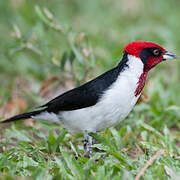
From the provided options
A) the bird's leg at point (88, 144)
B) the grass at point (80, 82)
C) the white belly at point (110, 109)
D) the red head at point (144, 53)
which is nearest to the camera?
the grass at point (80, 82)

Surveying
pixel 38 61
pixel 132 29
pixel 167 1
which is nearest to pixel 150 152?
pixel 38 61

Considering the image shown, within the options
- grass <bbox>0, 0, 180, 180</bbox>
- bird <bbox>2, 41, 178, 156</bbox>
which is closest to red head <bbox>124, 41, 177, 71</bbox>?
bird <bbox>2, 41, 178, 156</bbox>

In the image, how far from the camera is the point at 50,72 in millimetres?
5473

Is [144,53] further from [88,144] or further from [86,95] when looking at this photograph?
[88,144]

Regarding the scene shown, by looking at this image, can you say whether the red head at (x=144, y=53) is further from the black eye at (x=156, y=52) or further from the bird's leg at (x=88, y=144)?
the bird's leg at (x=88, y=144)

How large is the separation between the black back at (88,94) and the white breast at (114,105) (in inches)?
1.7

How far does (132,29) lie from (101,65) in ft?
5.71

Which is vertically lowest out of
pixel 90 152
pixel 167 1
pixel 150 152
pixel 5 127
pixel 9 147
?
pixel 150 152

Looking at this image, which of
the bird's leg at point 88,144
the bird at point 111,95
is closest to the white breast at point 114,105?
the bird at point 111,95

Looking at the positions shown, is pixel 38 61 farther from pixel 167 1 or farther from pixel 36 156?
pixel 167 1

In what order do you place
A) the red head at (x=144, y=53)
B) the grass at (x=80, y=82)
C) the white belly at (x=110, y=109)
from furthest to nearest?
the red head at (x=144, y=53), the white belly at (x=110, y=109), the grass at (x=80, y=82)

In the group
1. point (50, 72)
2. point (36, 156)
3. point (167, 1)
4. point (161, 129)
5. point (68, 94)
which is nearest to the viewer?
point (36, 156)

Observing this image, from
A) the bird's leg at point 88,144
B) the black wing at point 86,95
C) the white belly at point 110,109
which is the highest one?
the black wing at point 86,95

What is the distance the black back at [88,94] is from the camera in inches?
138
